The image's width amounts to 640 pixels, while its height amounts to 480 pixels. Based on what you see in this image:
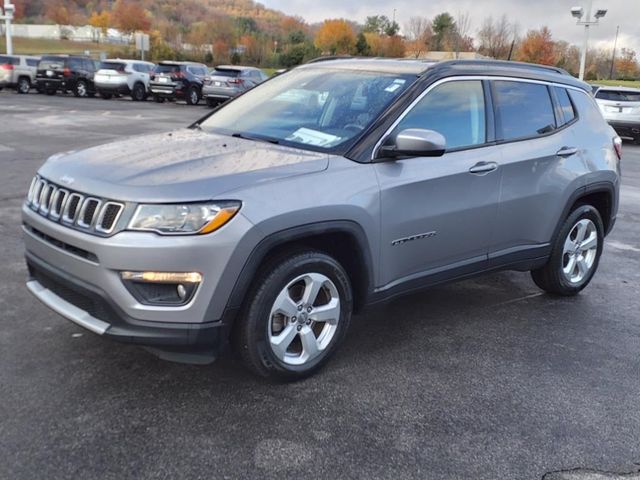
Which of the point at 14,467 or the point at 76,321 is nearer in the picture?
the point at 14,467

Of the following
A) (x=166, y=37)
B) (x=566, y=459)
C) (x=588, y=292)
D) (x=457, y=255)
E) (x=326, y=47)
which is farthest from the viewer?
(x=166, y=37)

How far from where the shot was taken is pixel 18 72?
98.7 feet

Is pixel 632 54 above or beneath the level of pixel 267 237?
above

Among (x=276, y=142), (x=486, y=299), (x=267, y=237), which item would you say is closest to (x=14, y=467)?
(x=267, y=237)

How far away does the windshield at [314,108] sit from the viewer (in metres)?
3.97

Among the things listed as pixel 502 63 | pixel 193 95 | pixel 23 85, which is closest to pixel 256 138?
pixel 502 63

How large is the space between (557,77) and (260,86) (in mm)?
2364

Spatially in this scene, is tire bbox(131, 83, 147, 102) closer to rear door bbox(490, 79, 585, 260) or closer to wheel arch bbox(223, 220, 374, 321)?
rear door bbox(490, 79, 585, 260)

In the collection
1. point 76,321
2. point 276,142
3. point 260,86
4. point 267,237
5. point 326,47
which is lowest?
point 76,321

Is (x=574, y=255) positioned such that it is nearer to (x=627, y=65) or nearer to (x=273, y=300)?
(x=273, y=300)

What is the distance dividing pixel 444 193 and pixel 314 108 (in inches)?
40.1

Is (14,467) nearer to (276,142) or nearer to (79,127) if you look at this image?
(276,142)

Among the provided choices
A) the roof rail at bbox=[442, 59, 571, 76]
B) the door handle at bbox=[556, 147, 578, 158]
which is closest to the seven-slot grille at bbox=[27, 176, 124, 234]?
the roof rail at bbox=[442, 59, 571, 76]

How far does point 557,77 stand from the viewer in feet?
17.1
